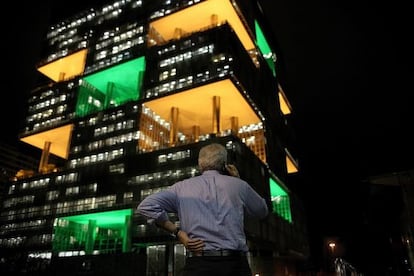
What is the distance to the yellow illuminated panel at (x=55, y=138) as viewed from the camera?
58.2 metres

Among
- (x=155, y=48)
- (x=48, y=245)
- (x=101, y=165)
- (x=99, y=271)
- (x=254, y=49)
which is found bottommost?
(x=99, y=271)

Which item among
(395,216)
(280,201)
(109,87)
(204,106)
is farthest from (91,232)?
(395,216)

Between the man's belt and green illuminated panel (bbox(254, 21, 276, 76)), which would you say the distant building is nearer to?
the man's belt

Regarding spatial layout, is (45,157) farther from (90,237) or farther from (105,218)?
(105,218)

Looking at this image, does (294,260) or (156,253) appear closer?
(156,253)

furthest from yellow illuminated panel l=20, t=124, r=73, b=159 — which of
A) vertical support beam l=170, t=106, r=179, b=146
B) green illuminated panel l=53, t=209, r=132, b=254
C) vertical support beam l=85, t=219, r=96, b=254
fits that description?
vertical support beam l=170, t=106, r=179, b=146

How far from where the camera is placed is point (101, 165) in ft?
156

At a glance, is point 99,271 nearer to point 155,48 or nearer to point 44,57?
point 155,48

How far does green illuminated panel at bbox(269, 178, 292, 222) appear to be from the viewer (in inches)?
2146

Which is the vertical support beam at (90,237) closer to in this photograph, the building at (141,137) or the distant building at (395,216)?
the building at (141,137)

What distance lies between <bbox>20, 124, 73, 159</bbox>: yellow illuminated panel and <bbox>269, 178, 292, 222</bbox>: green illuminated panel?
3768cm

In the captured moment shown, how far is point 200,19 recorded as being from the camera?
54688 mm

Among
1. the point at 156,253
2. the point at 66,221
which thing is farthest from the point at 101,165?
the point at 156,253

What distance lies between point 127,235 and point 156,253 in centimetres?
560
